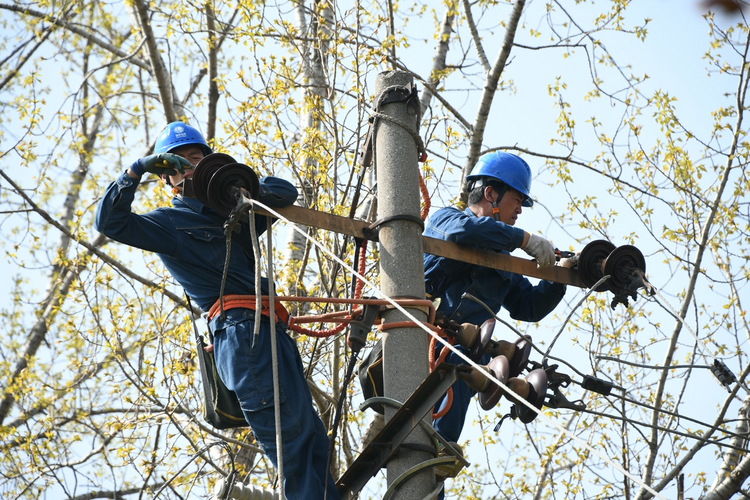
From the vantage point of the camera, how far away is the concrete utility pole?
337 cm

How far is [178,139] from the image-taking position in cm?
445

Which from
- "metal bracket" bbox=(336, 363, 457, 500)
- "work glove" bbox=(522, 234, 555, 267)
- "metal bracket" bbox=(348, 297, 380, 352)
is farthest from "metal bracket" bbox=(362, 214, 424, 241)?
"work glove" bbox=(522, 234, 555, 267)

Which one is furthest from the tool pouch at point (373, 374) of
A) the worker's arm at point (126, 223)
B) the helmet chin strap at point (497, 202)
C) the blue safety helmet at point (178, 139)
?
the blue safety helmet at point (178, 139)

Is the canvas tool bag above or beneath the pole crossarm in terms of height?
beneath

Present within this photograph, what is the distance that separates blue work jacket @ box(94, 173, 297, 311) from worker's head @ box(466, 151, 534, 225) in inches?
54.1

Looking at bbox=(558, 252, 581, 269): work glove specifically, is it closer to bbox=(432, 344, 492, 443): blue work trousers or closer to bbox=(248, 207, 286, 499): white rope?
bbox=(432, 344, 492, 443): blue work trousers

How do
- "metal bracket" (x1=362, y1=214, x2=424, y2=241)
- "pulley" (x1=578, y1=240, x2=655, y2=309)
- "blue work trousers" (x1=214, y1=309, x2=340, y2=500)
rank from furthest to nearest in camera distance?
"pulley" (x1=578, y1=240, x2=655, y2=309)
"metal bracket" (x1=362, y1=214, x2=424, y2=241)
"blue work trousers" (x1=214, y1=309, x2=340, y2=500)

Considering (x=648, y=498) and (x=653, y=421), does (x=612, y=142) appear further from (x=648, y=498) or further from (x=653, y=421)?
(x=648, y=498)

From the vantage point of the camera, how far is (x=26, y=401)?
1009 cm

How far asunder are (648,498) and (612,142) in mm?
3925

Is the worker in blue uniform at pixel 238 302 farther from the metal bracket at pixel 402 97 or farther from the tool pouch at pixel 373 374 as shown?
the metal bracket at pixel 402 97

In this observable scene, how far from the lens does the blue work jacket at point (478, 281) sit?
421cm

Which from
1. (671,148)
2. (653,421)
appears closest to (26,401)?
(653,421)

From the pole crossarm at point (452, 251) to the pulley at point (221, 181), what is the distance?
13 centimetres
